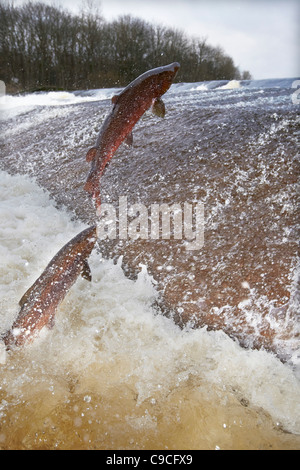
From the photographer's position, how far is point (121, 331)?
8.25 feet

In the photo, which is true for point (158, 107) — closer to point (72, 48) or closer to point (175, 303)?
point (175, 303)

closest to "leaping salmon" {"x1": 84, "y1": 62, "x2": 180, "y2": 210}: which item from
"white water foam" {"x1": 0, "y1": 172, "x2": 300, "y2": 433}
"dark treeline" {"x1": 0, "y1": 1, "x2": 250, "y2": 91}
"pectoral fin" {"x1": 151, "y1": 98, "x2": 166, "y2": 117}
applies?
"pectoral fin" {"x1": 151, "y1": 98, "x2": 166, "y2": 117}

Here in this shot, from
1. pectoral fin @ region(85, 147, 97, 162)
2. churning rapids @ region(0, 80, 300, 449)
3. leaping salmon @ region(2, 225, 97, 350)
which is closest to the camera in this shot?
churning rapids @ region(0, 80, 300, 449)

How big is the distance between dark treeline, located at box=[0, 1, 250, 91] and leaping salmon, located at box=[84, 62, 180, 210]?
80.8 feet

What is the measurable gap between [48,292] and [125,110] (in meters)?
1.37

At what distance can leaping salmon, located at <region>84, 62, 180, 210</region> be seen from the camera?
2.42m

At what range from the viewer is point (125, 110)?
7.97ft

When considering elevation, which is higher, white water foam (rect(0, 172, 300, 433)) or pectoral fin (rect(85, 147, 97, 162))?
pectoral fin (rect(85, 147, 97, 162))

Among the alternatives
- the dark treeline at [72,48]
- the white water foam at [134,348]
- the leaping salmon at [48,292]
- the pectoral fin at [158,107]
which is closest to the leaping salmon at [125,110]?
the pectoral fin at [158,107]

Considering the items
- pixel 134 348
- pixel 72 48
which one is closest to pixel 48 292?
pixel 134 348

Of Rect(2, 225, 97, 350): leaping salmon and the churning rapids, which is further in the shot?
Rect(2, 225, 97, 350): leaping salmon

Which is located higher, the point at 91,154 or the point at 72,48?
the point at 72,48

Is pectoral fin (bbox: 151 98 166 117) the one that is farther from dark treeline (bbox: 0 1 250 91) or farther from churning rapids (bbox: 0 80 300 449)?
dark treeline (bbox: 0 1 250 91)

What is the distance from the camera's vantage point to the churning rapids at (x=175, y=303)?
1.96 metres
